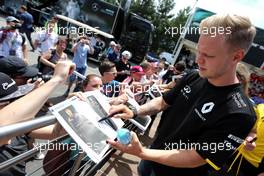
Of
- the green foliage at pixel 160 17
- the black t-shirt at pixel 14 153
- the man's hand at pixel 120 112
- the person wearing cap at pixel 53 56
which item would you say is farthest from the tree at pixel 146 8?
the man's hand at pixel 120 112

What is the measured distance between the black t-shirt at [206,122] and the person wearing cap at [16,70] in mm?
1639

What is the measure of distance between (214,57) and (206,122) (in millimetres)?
392

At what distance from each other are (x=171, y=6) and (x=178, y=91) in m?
44.4

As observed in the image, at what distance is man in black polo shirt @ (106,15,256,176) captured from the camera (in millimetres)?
1664

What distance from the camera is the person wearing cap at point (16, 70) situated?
115 inches

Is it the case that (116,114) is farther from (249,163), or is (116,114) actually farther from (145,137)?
(145,137)

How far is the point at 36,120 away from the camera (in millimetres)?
1536

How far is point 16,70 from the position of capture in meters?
Result: 3.00

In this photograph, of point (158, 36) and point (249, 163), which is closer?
point (249, 163)

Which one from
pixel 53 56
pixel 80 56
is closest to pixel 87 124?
pixel 53 56

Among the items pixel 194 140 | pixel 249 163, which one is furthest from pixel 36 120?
pixel 249 163

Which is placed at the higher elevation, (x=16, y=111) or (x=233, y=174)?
(x=16, y=111)

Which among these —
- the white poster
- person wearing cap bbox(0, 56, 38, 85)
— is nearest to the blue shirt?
person wearing cap bbox(0, 56, 38, 85)

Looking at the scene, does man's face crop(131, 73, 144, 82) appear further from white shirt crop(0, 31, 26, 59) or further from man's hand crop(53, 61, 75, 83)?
man's hand crop(53, 61, 75, 83)
